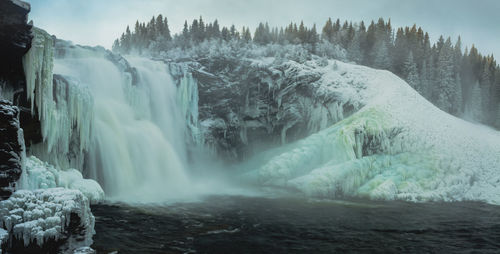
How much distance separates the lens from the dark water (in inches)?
445

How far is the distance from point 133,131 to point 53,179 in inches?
402

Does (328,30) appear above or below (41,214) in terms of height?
above

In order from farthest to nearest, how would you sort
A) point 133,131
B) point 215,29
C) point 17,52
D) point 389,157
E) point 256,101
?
1. point 215,29
2. point 256,101
3. point 389,157
4. point 133,131
5. point 17,52

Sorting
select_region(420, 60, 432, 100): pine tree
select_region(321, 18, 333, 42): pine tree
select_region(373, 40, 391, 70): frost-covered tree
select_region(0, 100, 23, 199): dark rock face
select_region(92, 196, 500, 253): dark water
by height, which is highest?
select_region(321, 18, 333, 42): pine tree

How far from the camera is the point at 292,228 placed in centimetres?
1391

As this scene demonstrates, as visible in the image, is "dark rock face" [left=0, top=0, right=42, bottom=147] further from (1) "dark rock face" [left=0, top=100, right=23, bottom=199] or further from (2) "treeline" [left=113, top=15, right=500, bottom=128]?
(2) "treeline" [left=113, top=15, right=500, bottom=128]

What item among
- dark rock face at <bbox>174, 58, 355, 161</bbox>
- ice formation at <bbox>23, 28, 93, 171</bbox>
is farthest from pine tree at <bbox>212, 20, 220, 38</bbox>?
ice formation at <bbox>23, 28, 93, 171</bbox>

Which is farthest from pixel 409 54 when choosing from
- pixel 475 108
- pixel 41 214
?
pixel 41 214

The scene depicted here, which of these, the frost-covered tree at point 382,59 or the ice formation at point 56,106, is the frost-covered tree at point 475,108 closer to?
Result: the frost-covered tree at point 382,59

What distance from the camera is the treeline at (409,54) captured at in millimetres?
49625

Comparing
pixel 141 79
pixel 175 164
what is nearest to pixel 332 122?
pixel 175 164

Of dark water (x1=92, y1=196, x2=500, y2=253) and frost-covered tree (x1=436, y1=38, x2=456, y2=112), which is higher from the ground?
frost-covered tree (x1=436, y1=38, x2=456, y2=112)

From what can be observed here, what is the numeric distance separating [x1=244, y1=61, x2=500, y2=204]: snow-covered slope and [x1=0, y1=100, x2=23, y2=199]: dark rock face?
16828 mm

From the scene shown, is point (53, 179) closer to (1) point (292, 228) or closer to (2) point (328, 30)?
(1) point (292, 228)
